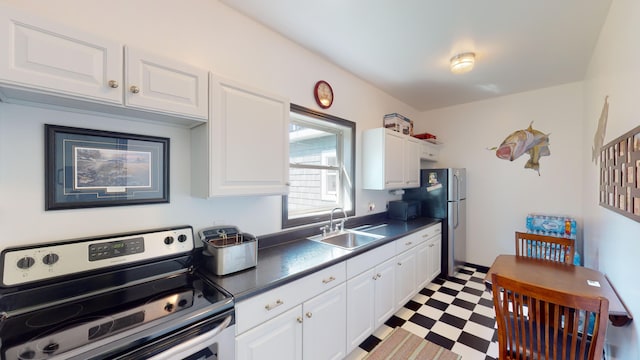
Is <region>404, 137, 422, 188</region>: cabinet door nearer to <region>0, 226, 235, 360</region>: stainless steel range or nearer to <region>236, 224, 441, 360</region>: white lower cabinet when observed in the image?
<region>236, 224, 441, 360</region>: white lower cabinet

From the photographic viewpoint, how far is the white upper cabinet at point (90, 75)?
0.89 m

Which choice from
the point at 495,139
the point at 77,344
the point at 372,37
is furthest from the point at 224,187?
the point at 495,139

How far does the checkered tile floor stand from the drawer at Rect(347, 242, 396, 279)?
2.16 ft

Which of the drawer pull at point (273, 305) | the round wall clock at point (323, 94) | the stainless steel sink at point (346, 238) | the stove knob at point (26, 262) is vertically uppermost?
the round wall clock at point (323, 94)

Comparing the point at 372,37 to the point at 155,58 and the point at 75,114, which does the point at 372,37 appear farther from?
the point at 75,114

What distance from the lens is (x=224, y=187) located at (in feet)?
4.76

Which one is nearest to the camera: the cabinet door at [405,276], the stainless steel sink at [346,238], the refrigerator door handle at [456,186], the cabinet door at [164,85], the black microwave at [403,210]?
the cabinet door at [164,85]

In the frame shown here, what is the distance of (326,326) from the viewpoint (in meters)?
1.63

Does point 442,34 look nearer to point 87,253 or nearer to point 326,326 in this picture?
point 326,326

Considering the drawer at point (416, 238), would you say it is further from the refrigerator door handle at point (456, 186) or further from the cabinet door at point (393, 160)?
the cabinet door at point (393, 160)

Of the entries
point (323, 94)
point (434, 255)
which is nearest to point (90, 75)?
point (323, 94)

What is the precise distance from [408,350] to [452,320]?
0.68 m

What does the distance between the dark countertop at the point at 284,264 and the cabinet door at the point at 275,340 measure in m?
0.20

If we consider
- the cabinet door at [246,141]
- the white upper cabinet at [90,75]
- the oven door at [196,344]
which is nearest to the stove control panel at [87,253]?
the cabinet door at [246,141]
